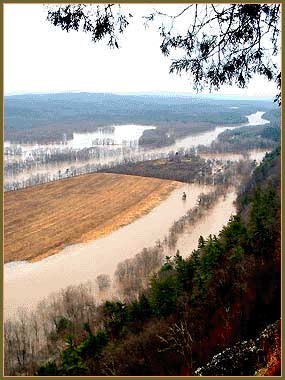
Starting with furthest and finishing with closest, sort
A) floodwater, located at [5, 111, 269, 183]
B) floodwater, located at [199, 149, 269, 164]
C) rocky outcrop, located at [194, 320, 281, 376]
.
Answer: floodwater, located at [199, 149, 269, 164] → floodwater, located at [5, 111, 269, 183] → rocky outcrop, located at [194, 320, 281, 376]

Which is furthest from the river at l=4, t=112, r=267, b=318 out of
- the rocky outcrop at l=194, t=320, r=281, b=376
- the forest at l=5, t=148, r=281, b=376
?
the rocky outcrop at l=194, t=320, r=281, b=376

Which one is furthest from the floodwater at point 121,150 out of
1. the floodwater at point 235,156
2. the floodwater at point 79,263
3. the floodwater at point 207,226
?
the floodwater at point 207,226

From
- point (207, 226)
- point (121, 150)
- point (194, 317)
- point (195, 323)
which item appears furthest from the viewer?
point (121, 150)

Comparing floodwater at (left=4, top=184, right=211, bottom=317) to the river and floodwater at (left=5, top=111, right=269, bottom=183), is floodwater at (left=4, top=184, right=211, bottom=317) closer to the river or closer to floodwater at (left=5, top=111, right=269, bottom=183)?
the river

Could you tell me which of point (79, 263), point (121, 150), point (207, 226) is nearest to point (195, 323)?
point (79, 263)

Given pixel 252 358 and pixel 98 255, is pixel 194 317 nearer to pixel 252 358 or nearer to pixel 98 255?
pixel 252 358

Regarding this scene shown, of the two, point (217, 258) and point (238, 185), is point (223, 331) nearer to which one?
point (217, 258)

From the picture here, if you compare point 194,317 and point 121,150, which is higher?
point 121,150
